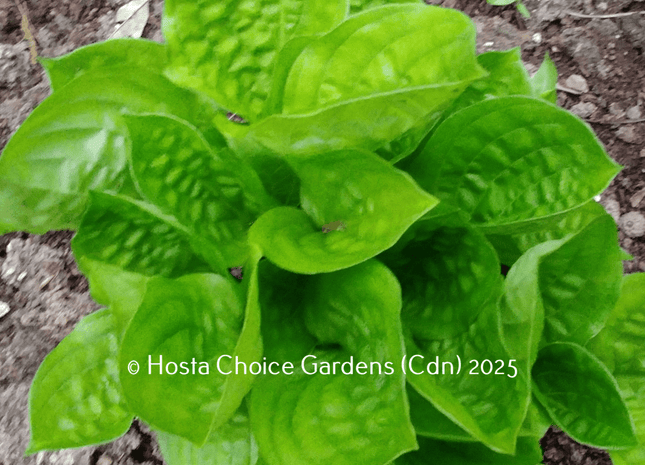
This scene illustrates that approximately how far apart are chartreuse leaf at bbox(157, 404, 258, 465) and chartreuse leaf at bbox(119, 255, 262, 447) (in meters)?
0.14

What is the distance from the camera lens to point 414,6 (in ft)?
1.74

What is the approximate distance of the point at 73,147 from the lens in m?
0.65

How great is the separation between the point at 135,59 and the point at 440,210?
1.37ft

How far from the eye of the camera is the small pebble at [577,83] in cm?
123

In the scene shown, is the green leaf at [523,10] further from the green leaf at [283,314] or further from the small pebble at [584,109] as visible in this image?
the green leaf at [283,314]

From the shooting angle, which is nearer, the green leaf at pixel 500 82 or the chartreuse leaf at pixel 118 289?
the chartreuse leaf at pixel 118 289

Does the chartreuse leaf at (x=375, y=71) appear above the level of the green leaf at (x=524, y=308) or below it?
above

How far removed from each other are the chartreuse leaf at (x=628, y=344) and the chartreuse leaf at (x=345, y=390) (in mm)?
357

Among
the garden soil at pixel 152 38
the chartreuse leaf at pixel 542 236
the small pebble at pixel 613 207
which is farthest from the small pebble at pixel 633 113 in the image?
the chartreuse leaf at pixel 542 236

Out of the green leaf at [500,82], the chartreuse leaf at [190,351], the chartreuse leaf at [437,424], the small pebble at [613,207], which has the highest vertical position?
the green leaf at [500,82]

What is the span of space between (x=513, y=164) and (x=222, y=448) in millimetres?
482

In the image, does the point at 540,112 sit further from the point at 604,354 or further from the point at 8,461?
the point at 8,461

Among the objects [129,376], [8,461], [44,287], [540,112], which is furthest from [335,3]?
[8,461]

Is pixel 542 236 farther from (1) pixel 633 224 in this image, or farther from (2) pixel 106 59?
(2) pixel 106 59
